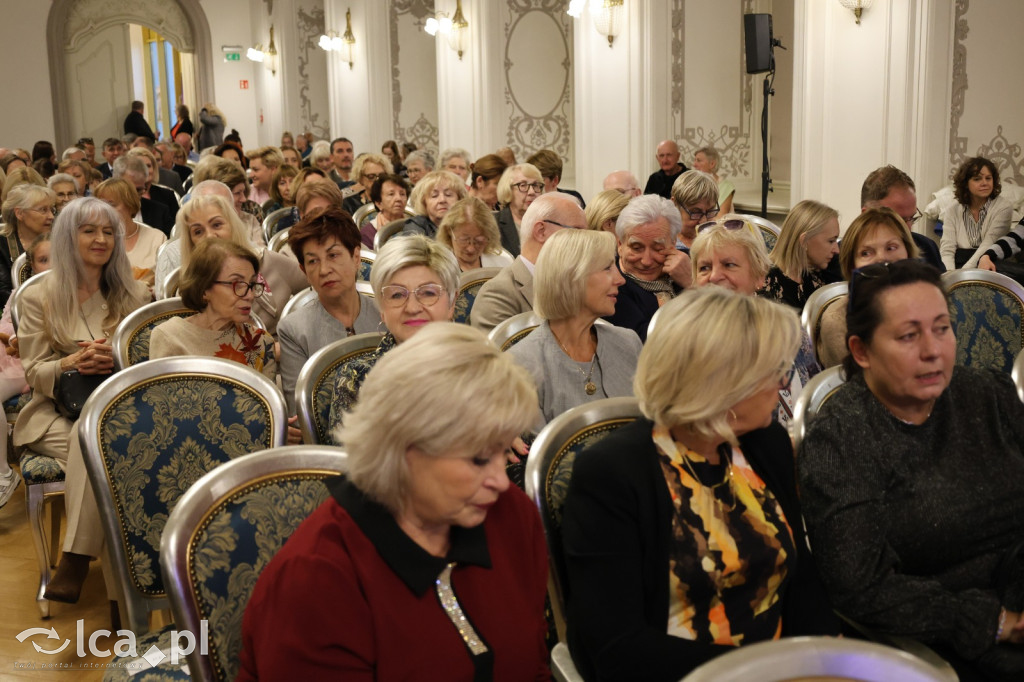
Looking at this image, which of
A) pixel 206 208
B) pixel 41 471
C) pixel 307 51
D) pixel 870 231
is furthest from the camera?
pixel 307 51

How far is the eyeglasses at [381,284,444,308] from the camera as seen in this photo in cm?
268

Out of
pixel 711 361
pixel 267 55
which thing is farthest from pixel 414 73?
pixel 711 361

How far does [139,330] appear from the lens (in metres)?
3.22

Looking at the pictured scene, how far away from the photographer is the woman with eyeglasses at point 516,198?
5.81 metres

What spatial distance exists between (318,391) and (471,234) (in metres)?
2.30

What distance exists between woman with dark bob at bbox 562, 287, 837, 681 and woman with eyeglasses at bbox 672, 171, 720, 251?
136 inches

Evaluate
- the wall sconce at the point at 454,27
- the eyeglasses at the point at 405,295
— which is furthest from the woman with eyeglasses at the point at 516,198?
the wall sconce at the point at 454,27

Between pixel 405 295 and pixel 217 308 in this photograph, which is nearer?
pixel 405 295

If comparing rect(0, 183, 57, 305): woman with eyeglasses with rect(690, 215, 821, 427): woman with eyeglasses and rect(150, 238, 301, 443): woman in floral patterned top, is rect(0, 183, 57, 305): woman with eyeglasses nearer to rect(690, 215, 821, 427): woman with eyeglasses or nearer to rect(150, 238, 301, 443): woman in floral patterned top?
rect(150, 238, 301, 443): woman in floral patterned top

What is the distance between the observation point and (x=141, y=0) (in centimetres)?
1947

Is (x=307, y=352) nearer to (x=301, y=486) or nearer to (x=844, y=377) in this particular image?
(x=301, y=486)

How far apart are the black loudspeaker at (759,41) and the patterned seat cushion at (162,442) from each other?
19.7ft

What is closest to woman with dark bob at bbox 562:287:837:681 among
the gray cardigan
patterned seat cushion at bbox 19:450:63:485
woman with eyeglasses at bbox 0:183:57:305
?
the gray cardigan

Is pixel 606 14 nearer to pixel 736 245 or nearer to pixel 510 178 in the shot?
pixel 510 178
